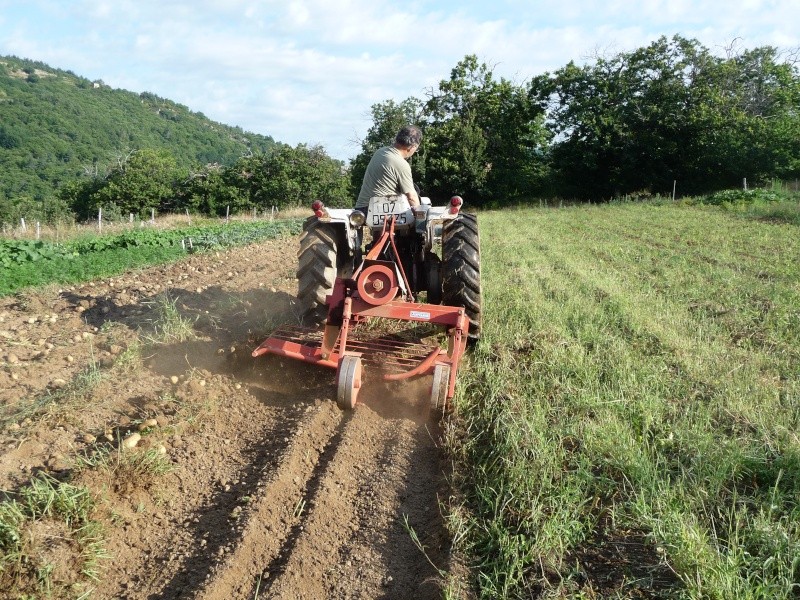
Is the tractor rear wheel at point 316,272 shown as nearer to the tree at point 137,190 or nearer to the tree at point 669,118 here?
the tree at point 669,118

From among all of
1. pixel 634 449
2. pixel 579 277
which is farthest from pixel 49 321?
pixel 579 277

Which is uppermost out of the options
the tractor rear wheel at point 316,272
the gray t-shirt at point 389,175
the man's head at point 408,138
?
the man's head at point 408,138

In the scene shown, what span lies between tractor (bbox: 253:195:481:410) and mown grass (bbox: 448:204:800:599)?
0.41 metres

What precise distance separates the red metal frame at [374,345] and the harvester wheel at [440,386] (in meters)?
0.06

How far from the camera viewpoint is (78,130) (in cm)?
6819

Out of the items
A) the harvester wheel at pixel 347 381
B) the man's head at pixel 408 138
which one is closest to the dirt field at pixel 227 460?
the harvester wheel at pixel 347 381

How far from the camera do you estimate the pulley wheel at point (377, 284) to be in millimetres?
4418

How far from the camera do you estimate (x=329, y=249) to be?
517cm

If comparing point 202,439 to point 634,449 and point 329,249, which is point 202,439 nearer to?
point 329,249

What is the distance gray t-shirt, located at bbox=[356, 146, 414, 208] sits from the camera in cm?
502

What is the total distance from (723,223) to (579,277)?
875 cm

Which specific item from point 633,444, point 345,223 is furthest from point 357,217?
point 633,444

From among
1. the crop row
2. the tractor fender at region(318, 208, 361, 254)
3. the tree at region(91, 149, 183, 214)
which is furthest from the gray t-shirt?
the tree at region(91, 149, 183, 214)

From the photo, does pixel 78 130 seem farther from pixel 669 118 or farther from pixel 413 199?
pixel 413 199
